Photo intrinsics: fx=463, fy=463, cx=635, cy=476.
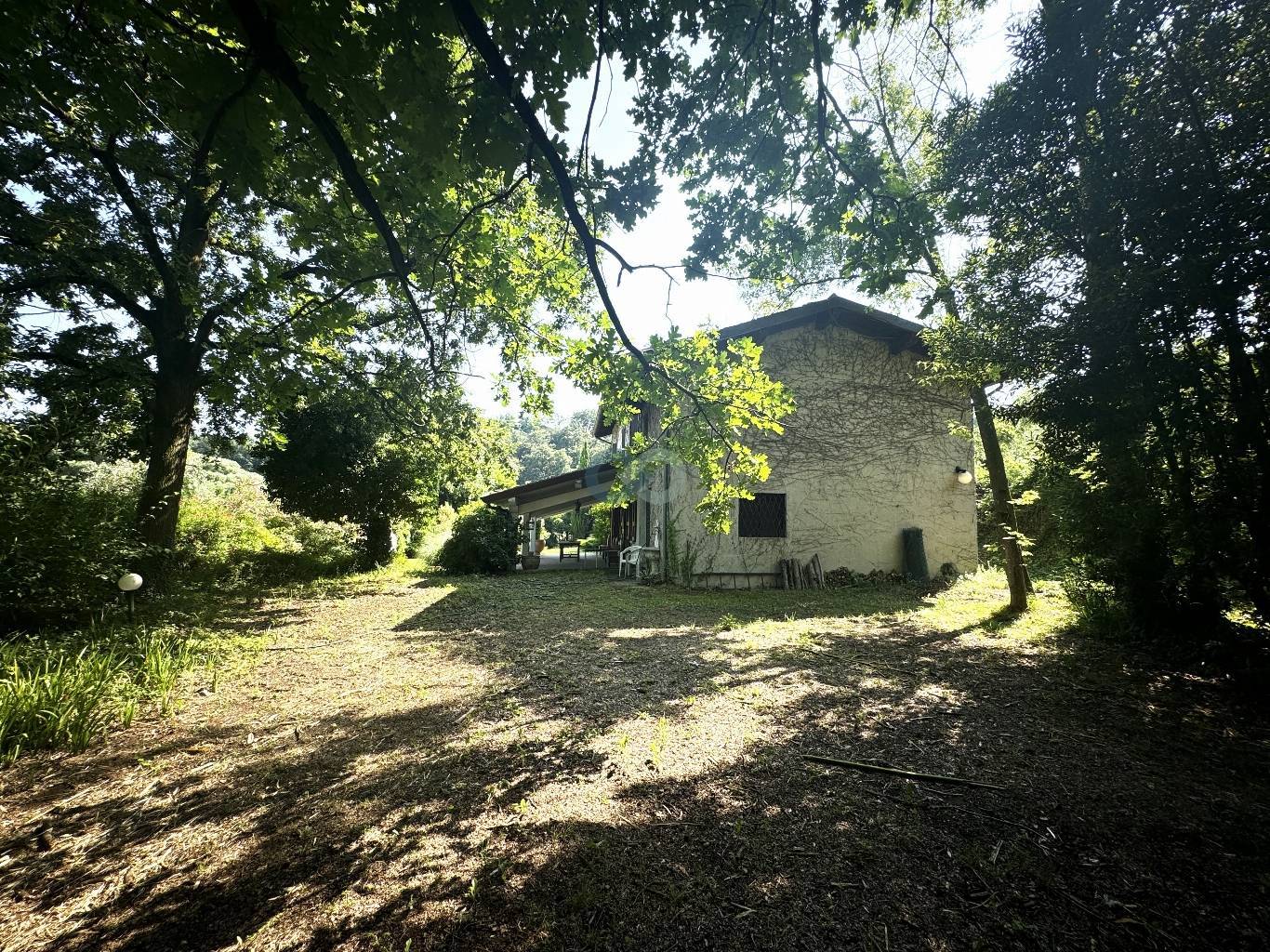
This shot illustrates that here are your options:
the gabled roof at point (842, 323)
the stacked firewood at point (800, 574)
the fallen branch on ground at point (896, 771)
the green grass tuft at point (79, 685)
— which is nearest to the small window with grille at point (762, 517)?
the stacked firewood at point (800, 574)

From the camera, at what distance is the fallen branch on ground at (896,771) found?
2975 mm

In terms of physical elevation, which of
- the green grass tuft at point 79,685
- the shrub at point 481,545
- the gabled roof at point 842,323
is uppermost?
the gabled roof at point 842,323

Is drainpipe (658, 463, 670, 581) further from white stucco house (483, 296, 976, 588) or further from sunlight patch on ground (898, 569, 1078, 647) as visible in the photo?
sunlight patch on ground (898, 569, 1078, 647)

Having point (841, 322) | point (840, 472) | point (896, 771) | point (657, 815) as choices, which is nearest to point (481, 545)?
point (840, 472)

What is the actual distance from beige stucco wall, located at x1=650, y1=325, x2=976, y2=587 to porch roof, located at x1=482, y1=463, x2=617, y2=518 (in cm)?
363

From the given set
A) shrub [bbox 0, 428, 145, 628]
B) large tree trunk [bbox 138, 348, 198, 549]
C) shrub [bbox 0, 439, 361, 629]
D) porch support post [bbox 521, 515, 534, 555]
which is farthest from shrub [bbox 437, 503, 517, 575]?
A: shrub [bbox 0, 428, 145, 628]

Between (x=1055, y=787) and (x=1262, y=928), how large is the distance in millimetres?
1012

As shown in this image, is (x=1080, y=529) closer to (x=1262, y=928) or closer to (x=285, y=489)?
(x=1262, y=928)

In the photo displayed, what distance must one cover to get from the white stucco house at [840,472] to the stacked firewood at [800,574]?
0.16 metres

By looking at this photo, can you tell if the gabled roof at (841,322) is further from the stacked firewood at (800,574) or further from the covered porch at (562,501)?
the covered porch at (562,501)

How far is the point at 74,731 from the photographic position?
11.6 ft

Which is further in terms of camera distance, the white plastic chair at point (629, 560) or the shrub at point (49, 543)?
the white plastic chair at point (629, 560)

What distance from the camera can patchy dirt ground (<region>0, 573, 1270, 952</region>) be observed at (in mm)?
1949

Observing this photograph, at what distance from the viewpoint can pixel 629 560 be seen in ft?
44.9
